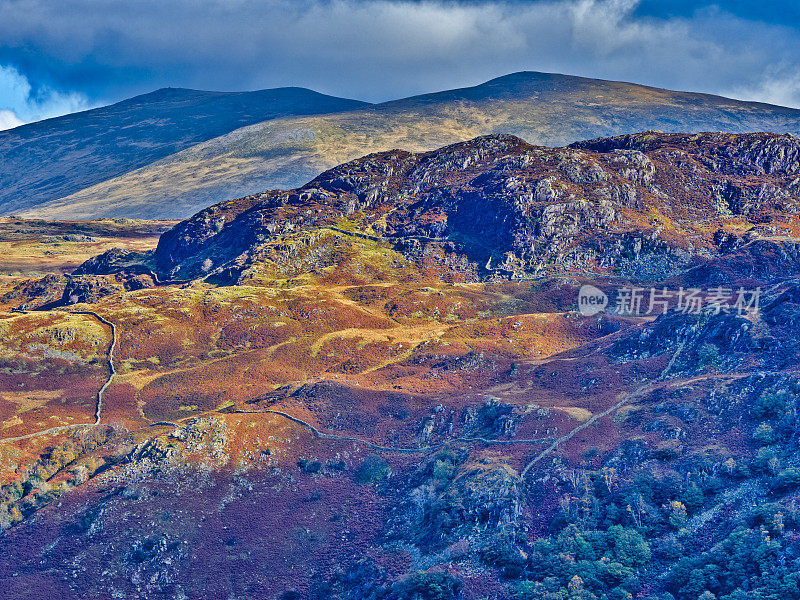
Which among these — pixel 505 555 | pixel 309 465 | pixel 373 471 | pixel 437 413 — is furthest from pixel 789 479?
pixel 309 465

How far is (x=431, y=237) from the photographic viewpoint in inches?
6073

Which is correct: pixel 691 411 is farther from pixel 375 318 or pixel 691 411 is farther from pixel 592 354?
pixel 375 318

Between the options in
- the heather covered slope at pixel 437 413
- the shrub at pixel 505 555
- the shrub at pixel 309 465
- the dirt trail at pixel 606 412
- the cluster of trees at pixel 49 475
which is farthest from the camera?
the shrub at pixel 309 465

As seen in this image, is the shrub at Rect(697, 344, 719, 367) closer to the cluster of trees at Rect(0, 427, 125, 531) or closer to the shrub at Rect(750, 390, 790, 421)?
the shrub at Rect(750, 390, 790, 421)

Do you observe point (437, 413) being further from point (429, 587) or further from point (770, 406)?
point (770, 406)

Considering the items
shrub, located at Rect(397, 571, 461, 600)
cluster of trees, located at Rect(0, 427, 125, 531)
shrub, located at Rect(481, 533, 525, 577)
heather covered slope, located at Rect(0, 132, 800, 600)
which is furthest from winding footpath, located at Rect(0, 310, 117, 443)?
shrub, located at Rect(481, 533, 525, 577)

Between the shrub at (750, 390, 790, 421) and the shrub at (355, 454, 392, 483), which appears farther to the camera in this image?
the shrub at (355, 454, 392, 483)

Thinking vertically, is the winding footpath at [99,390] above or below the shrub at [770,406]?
below

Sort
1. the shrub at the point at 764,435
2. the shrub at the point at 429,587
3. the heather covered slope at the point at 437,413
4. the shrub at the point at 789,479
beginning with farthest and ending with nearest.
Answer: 1. the shrub at the point at 764,435
2. the heather covered slope at the point at 437,413
3. the shrub at the point at 789,479
4. the shrub at the point at 429,587

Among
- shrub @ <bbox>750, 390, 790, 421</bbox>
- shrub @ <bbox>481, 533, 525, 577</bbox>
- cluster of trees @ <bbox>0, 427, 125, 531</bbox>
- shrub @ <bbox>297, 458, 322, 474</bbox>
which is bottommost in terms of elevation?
cluster of trees @ <bbox>0, 427, 125, 531</bbox>

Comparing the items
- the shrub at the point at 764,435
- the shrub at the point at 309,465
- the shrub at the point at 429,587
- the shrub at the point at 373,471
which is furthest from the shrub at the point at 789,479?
the shrub at the point at 309,465

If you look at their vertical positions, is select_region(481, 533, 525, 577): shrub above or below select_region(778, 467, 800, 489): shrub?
below

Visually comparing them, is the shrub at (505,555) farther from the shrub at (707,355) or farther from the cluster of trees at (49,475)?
the cluster of trees at (49,475)

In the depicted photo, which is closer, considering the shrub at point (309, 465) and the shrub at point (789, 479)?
the shrub at point (789, 479)
